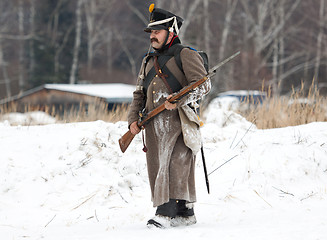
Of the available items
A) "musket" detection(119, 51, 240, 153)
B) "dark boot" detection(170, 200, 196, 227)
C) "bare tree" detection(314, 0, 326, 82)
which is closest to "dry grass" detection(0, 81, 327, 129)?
"musket" detection(119, 51, 240, 153)

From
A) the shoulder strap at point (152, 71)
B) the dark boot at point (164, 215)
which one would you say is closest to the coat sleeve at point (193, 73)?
the shoulder strap at point (152, 71)

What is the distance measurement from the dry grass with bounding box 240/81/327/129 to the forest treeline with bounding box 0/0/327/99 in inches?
578

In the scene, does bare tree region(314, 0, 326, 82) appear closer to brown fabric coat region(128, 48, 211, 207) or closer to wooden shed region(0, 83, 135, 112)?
wooden shed region(0, 83, 135, 112)

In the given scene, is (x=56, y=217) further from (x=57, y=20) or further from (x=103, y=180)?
(x=57, y=20)

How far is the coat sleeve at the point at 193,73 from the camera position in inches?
147

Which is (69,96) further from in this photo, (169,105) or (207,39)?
(169,105)

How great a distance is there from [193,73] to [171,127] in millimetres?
500

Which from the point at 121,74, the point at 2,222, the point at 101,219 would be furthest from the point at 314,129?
the point at 121,74

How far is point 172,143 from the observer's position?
3.86m

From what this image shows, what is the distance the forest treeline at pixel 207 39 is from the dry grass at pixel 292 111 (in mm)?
14677

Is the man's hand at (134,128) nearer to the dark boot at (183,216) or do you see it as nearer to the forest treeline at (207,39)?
the dark boot at (183,216)

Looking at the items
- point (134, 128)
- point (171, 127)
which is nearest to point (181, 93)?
point (171, 127)

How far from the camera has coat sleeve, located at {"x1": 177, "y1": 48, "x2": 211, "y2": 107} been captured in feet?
12.3

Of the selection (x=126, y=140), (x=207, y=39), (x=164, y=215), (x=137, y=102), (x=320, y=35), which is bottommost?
(x=164, y=215)
